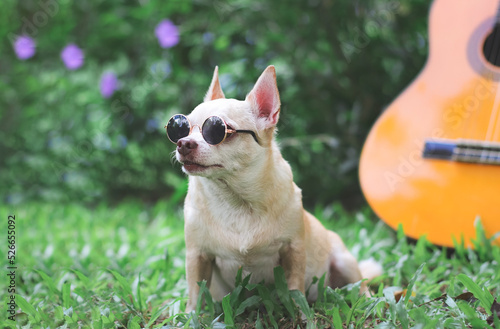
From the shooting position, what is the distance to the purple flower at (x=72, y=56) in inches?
152

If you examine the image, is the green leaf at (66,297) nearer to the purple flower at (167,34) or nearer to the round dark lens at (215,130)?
the round dark lens at (215,130)

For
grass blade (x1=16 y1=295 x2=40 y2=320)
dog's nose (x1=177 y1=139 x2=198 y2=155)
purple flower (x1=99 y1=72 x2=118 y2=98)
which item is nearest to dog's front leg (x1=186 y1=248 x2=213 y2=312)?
dog's nose (x1=177 y1=139 x2=198 y2=155)

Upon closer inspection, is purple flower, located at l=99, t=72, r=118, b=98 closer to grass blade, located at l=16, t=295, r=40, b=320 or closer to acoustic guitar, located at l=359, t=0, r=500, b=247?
acoustic guitar, located at l=359, t=0, r=500, b=247

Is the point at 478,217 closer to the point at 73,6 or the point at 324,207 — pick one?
the point at 324,207

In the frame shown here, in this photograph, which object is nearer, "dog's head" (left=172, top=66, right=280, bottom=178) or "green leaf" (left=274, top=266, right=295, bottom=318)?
"dog's head" (left=172, top=66, right=280, bottom=178)

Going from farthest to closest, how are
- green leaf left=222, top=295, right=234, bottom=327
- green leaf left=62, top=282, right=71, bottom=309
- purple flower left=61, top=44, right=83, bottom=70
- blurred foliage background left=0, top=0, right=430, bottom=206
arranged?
purple flower left=61, top=44, right=83, bottom=70 → blurred foliage background left=0, top=0, right=430, bottom=206 → green leaf left=62, top=282, right=71, bottom=309 → green leaf left=222, top=295, right=234, bottom=327

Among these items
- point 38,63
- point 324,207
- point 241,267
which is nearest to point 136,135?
point 38,63

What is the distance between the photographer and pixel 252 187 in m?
1.61

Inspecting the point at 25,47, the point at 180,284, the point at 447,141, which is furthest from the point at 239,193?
the point at 25,47

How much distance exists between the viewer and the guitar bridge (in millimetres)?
2301

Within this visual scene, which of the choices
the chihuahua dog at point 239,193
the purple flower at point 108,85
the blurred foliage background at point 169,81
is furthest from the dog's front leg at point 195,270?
the purple flower at point 108,85

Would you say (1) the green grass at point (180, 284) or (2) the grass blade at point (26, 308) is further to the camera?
(2) the grass blade at point (26, 308)

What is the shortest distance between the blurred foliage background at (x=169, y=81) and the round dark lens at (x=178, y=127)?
4.41 ft

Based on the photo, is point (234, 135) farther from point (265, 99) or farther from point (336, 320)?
point (336, 320)
